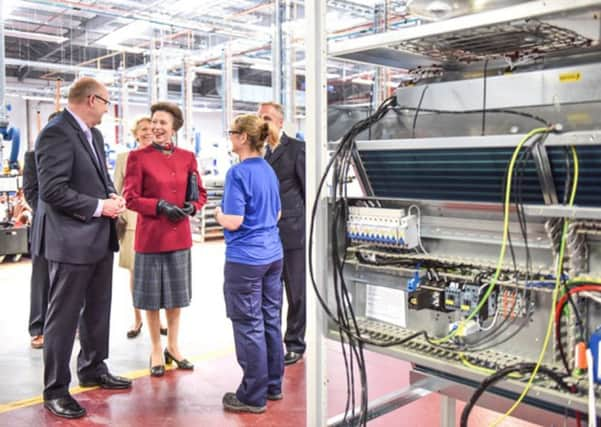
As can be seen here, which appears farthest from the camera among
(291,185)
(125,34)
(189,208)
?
(125,34)

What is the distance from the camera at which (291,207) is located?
124 inches

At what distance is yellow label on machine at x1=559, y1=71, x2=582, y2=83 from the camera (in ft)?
4.66

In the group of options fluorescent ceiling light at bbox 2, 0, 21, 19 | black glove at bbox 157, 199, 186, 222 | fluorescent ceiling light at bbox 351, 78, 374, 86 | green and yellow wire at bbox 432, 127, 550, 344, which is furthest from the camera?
fluorescent ceiling light at bbox 351, 78, 374, 86

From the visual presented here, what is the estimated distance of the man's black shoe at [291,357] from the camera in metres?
3.25

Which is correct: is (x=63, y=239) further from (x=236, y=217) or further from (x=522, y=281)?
(x=522, y=281)

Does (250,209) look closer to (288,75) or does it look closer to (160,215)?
(160,215)

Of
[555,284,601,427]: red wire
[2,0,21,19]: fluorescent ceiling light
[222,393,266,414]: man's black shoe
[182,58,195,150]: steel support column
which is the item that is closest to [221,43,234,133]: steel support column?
[182,58,195,150]: steel support column

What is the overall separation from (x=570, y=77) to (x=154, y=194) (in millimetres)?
2092

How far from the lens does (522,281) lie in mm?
1427

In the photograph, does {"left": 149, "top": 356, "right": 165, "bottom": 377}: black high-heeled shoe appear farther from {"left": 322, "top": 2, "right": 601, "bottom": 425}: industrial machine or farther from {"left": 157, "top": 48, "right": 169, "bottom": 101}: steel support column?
{"left": 157, "top": 48, "right": 169, "bottom": 101}: steel support column

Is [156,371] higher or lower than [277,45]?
lower

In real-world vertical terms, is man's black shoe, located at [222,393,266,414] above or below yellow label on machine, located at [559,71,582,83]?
below

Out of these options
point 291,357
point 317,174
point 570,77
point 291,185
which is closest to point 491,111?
point 570,77

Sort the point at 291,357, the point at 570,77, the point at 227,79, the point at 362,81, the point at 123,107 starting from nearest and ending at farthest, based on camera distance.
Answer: the point at 570,77
the point at 291,357
the point at 227,79
the point at 123,107
the point at 362,81
